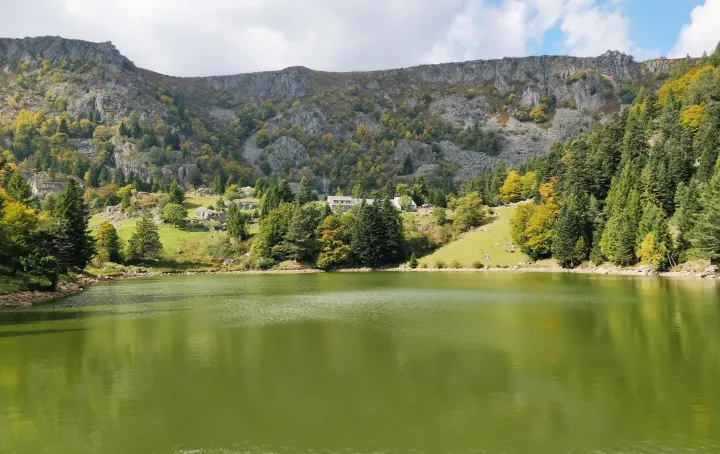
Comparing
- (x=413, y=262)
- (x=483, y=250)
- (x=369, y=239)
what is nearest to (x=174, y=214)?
(x=369, y=239)

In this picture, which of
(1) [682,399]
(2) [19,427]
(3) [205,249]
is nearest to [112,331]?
(2) [19,427]

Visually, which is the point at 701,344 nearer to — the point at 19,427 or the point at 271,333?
the point at 271,333

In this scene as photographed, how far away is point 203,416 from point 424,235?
8916 cm

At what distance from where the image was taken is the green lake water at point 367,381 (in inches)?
498

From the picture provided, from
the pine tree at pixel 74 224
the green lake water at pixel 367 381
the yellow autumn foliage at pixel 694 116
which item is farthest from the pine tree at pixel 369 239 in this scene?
the yellow autumn foliage at pixel 694 116

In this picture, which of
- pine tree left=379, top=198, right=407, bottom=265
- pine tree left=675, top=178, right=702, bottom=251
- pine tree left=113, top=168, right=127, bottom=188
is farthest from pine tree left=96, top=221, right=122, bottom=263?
pine tree left=675, top=178, right=702, bottom=251

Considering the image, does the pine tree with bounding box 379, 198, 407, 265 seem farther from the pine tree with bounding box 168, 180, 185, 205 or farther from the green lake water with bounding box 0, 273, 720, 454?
the pine tree with bounding box 168, 180, 185, 205

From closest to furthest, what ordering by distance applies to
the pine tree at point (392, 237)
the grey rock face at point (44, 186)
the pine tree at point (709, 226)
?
the pine tree at point (709, 226)
the pine tree at point (392, 237)
the grey rock face at point (44, 186)

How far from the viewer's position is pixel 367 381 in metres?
17.7

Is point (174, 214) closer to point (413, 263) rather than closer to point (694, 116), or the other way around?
point (413, 263)

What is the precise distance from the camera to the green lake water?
12.6 metres

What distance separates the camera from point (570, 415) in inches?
555

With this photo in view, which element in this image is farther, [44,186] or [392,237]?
[44,186]

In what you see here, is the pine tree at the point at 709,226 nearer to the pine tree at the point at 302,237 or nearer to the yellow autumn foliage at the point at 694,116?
the yellow autumn foliage at the point at 694,116
